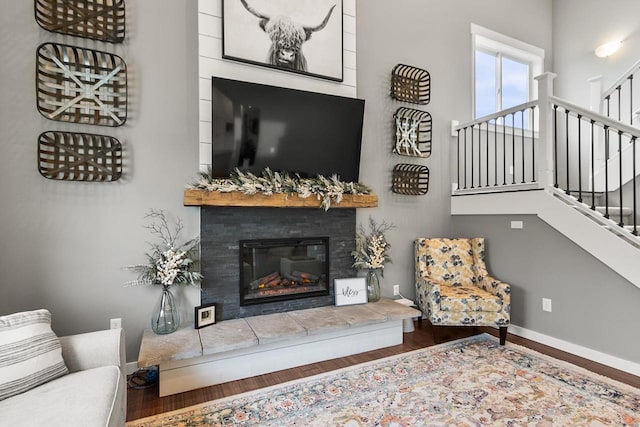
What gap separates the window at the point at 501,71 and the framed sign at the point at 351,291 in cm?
274

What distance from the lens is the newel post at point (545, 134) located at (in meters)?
3.10

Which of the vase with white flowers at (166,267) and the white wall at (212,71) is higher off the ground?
the white wall at (212,71)

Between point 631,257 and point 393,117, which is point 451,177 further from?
point 631,257

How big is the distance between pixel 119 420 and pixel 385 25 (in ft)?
13.2

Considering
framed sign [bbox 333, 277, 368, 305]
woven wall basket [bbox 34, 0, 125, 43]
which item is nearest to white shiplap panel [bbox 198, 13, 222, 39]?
woven wall basket [bbox 34, 0, 125, 43]

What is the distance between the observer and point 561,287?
9.68 ft

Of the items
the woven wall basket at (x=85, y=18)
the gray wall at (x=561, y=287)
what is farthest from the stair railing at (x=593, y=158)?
the woven wall basket at (x=85, y=18)

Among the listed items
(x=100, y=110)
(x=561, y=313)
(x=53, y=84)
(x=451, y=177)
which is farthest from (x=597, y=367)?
(x=53, y=84)

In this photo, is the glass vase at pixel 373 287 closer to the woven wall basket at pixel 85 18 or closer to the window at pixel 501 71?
the window at pixel 501 71

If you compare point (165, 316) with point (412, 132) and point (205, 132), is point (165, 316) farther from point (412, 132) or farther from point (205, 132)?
point (412, 132)

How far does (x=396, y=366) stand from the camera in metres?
2.61

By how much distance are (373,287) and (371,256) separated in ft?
1.02

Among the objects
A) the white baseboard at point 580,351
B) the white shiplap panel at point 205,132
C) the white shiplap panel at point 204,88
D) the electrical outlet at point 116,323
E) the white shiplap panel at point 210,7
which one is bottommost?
the white baseboard at point 580,351

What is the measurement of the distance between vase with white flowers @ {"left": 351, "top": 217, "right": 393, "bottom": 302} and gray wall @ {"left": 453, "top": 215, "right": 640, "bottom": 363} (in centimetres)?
125
